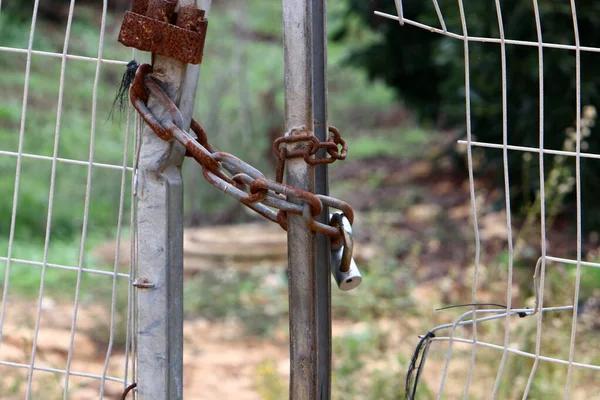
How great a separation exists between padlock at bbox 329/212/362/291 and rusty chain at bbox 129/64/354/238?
1 centimetres

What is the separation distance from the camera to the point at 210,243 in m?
5.53

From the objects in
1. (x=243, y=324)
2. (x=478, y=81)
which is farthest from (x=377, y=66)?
(x=243, y=324)

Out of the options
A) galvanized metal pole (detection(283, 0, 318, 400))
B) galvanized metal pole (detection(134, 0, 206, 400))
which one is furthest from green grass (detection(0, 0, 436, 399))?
galvanized metal pole (detection(283, 0, 318, 400))

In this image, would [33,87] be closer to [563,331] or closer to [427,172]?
[427,172]

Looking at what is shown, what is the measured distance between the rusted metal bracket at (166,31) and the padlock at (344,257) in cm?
35

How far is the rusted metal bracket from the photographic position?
4.18 feet

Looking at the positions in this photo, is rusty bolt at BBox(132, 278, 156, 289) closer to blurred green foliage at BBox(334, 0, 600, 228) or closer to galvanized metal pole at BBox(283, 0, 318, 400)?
galvanized metal pole at BBox(283, 0, 318, 400)

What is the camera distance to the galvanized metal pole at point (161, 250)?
1.32 meters

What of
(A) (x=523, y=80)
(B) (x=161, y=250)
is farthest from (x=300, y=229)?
(A) (x=523, y=80)

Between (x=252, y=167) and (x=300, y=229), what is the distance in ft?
0.44

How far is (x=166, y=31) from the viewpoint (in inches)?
50.2

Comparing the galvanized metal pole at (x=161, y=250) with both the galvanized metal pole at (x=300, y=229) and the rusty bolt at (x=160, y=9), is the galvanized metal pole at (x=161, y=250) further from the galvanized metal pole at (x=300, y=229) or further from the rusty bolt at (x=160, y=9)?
the galvanized metal pole at (x=300, y=229)

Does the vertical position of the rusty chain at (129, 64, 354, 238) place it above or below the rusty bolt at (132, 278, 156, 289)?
above

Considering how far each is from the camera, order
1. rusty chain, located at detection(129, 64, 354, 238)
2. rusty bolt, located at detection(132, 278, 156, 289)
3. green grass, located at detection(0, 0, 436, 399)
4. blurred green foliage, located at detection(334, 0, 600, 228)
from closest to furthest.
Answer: rusty chain, located at detection(129, 64, 354, 238) → rusty bolt, located at detection(132, 278, 156, 289) → blurred green foliage, located at detection(334, 0, 600, 228) → green grass, located at detection(0, 0, 436, 399)
